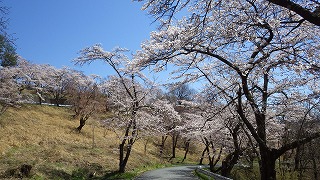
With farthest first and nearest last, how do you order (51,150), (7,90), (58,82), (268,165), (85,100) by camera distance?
(58,82), (85,100), (7,90), (51,150), (268,165)

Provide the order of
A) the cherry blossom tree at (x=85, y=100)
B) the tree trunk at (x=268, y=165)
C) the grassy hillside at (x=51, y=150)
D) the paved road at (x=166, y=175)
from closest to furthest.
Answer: the tree trunk at (x=268, y=165), the grassy hillside at (x=51, y=150), the paved road at (x=166, y=175), the cherry blossom tree at (x=85, y=100)

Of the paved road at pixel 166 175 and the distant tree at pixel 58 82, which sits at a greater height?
the distant tree at pixel 58 82

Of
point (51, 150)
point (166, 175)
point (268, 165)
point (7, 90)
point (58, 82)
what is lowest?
point (166, 175)

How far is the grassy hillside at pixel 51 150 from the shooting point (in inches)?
720

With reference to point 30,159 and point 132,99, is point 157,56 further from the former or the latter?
point 30,159

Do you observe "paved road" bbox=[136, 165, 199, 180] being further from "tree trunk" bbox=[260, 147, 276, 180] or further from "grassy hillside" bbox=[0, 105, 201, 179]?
"tree trunk" bbox=[260, 147, 276, 180]

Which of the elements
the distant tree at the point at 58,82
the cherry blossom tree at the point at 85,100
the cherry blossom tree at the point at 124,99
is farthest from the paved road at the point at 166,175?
the distant tree at the point at 58,82

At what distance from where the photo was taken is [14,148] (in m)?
22.0

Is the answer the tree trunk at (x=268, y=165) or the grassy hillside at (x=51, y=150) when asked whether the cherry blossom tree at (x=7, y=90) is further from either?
the tree trunk at (x=268, y=165)

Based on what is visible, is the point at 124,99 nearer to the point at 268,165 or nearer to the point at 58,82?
the point at 268,165

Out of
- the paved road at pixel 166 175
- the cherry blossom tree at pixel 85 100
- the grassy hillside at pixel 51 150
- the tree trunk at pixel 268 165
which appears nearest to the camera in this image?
the tree trunk at pixel 268 165

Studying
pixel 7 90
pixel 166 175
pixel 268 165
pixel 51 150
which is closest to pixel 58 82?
pixel 7 90

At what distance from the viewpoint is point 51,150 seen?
2320 centimetres

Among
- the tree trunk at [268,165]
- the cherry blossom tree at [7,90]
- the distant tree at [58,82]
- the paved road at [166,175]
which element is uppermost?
the distant tree at [58,82]
